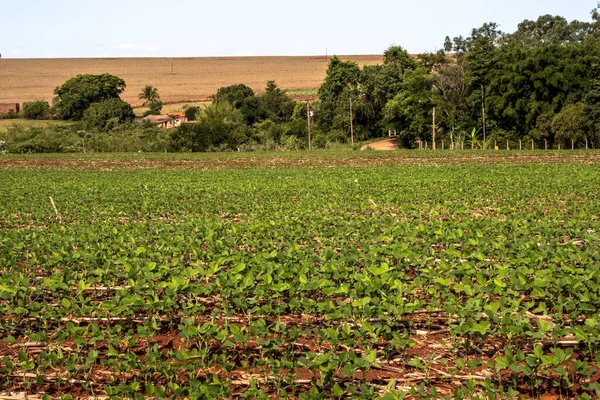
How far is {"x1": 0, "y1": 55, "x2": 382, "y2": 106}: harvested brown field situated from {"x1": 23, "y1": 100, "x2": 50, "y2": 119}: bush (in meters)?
13.0

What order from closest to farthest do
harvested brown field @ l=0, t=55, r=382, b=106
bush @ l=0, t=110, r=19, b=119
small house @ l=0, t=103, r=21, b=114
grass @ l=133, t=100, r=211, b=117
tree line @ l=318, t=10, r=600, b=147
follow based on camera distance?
tree line @ l=318, t=10, r=600, b=147 < bush @ l=0, t=110, r=19, b=119 < small house @ l=0, t=103, r=21, b=114 < grass @ l=133, t=100, r=211, b=117 < harvested brown field @ l=0, t=55, r=382, b=106

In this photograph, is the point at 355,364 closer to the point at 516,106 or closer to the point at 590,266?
the point at 590,266

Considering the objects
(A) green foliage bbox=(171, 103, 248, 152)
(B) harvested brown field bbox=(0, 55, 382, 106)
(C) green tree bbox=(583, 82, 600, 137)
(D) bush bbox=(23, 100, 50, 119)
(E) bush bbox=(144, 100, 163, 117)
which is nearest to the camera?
(C) green tree bbox=(583, 82, 600, 137)

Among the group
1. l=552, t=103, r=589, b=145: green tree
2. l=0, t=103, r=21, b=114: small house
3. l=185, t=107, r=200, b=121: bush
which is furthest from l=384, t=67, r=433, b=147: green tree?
l=0, t=103, r=21, b=114: small house

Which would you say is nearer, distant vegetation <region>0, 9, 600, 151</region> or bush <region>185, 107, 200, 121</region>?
distant vegetation <region>0, 9, 600, 151</region>

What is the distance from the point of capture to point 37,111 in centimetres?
9475

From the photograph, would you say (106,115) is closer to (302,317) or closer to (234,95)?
(234,95)

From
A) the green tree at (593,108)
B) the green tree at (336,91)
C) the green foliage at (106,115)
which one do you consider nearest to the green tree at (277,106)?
the green tree at (336,91)

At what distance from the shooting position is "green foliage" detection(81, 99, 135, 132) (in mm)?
Result: 82875

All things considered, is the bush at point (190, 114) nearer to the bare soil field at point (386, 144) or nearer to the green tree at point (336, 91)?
the green tree at point (336, 91)

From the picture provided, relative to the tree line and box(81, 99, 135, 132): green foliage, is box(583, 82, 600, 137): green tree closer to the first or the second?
the tree line

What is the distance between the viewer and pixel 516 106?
58.6 m

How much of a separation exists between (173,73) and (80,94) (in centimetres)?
4481

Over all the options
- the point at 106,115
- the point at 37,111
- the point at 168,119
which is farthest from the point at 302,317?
the point at 37,111
